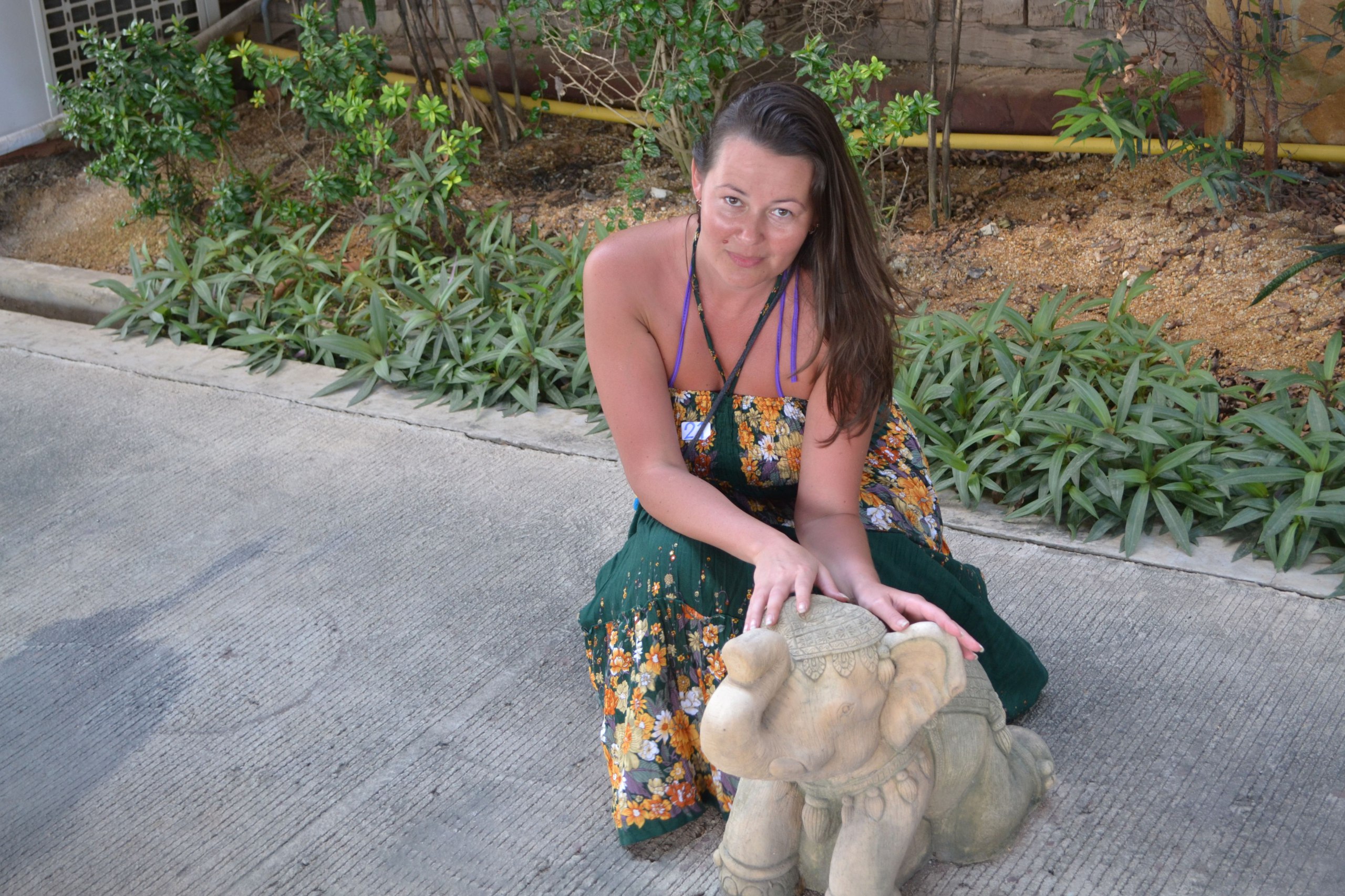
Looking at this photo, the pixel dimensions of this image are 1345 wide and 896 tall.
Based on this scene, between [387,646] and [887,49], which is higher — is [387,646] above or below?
below

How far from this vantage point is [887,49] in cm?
508

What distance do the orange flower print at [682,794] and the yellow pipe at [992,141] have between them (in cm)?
270

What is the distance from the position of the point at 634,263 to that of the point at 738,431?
1.23ft

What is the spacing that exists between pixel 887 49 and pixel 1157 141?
1.16m

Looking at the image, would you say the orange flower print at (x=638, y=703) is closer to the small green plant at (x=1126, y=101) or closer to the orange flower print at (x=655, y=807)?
the orange flower print at (x=655, y=807)

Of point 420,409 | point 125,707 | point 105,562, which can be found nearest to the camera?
point 125,707

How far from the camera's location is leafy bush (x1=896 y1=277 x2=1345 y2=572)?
3086mm

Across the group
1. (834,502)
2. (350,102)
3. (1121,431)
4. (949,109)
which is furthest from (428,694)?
(949,109)

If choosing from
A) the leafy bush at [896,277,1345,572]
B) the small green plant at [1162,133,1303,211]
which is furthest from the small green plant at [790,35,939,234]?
the small green plant at [1162,133,1303,211]

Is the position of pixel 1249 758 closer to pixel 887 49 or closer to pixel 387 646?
pixel 387 646

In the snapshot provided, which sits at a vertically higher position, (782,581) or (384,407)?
(782,581)

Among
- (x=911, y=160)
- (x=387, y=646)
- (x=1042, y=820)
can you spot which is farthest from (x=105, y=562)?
(x=911, y=160)

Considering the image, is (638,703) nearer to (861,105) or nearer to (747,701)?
(747,701)

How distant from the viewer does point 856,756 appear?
1.82 metres
